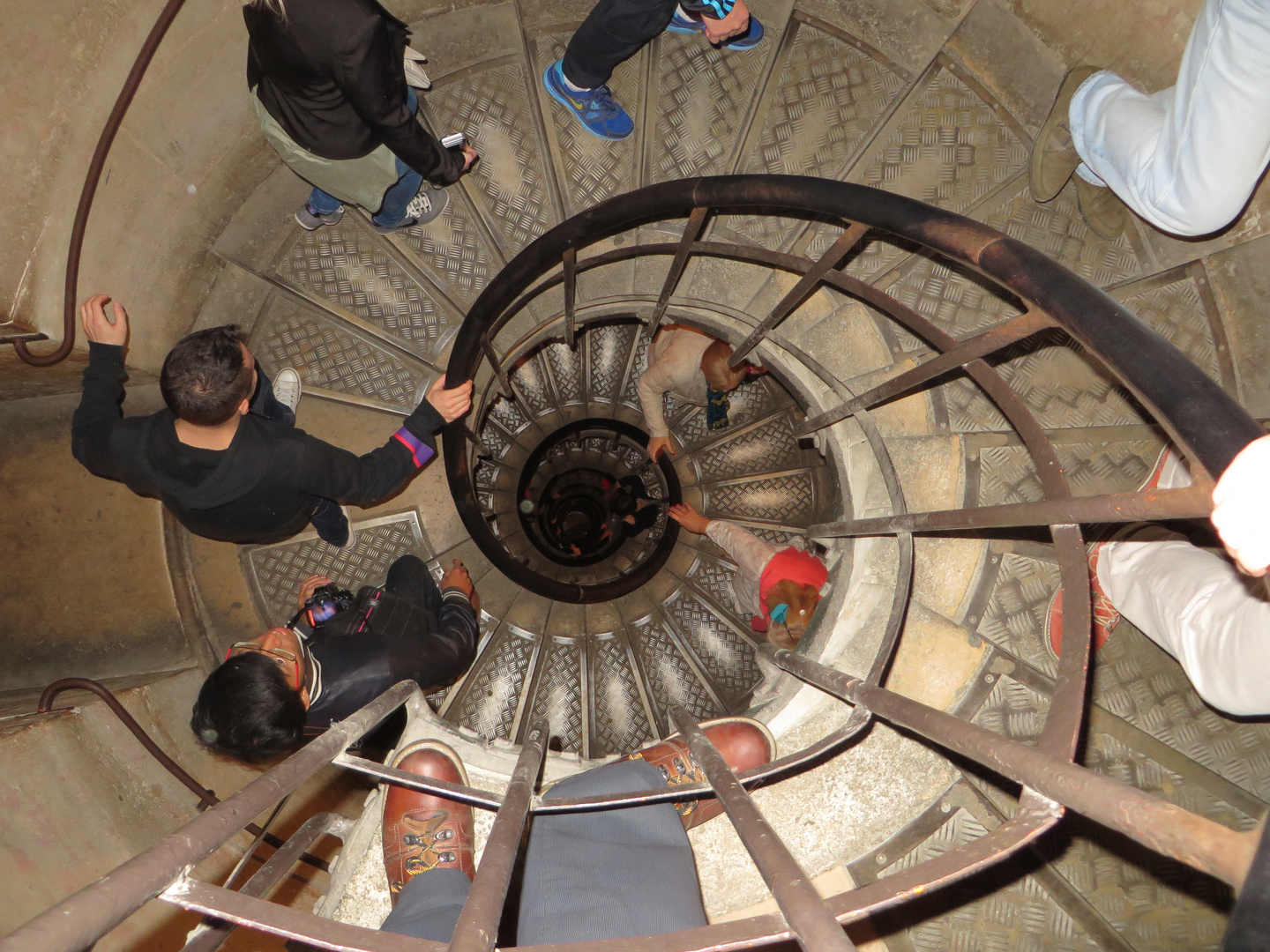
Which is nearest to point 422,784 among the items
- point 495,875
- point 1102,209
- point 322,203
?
point 495,875

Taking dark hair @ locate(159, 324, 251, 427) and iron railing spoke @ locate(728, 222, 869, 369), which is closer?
iron railing spoke @ locate(728, 222, 869, 369)

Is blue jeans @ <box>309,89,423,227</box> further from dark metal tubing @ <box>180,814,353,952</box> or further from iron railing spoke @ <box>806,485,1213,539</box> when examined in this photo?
iron railing spoke @ <box>806,485,1213,539</box>

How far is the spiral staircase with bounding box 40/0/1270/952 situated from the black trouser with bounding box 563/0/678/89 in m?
0.29

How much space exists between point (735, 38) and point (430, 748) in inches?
147

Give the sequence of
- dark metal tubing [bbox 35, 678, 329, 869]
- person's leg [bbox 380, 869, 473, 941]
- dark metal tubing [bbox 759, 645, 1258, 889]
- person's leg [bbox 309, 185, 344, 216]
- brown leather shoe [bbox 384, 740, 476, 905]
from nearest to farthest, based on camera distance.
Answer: dark metal tubing [bbox 759, 645, 1258, 889], person's leg [bbox 380, 869, 473, 941], brown leather shoe [bbox 384, 740, 476, 905], dark metal tubing [bbox 35, 678, 329, 869], person's leg [bbox 309, 185, 344, 216]

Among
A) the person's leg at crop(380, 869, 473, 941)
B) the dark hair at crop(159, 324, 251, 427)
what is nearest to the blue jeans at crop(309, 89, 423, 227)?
the dark hair at crop(159, 324, 251, 427)

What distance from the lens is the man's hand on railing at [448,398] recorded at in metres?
3.48

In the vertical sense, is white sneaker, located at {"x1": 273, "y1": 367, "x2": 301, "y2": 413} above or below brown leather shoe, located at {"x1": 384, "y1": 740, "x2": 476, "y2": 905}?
above

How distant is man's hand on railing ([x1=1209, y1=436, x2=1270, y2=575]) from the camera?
40.9 inches

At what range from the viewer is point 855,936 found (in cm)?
277

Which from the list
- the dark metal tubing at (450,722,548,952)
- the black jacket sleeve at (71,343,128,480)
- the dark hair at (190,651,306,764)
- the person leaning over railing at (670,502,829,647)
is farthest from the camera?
the person leaning over railing at (670,502,829,647)

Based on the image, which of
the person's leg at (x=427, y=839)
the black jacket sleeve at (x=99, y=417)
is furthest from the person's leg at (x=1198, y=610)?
the black jacket sleeve at (x=99, y=417)

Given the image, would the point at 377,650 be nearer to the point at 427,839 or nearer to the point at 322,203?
the point at 427,839

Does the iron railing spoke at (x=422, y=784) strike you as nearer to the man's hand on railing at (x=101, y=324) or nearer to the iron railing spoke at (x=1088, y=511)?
the iron railing spoke at (x=1088, y=511)
